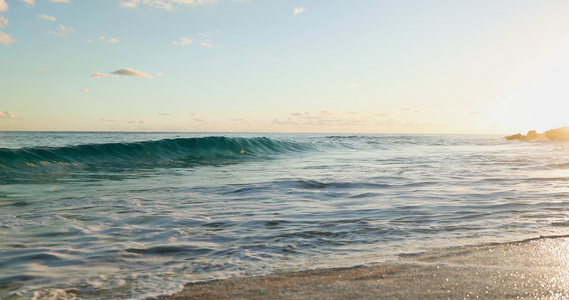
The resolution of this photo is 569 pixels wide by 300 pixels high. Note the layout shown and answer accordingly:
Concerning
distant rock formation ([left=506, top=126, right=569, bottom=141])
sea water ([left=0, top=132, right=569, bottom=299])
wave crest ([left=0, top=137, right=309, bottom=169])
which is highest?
distant rock formation ([left=506, top=126, right=569, bottom=141])

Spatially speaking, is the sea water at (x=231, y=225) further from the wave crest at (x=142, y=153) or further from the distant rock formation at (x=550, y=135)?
the distant rock formation at (x=550, y=135)

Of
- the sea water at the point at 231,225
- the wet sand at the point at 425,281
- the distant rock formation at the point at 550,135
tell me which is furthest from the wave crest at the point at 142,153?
the distant rock formation at the point at 550,135

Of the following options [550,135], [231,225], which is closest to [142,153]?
[231,225]

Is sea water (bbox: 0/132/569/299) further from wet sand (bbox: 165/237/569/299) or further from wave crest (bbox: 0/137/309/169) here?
wave crest (bbox: 0/137/309/169)

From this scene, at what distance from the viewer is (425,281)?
8.14 ft

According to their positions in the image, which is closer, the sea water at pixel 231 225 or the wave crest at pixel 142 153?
the sea water at pixel 231 225

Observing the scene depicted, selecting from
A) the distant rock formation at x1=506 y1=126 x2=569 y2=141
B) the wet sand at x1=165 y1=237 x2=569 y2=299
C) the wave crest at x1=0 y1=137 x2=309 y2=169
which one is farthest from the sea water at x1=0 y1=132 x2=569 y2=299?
the distant rock formation at x1=506 y1=126 x2=569 y2=141

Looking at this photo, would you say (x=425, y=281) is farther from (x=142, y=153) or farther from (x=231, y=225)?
(x=142, y=153)

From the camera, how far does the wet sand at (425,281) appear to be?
89.4 inches

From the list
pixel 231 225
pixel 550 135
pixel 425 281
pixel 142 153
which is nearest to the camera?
pixel 425 281

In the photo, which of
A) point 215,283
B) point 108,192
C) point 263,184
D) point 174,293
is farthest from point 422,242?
point 108,192

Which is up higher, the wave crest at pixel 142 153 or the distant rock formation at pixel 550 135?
the distant rock formation at pixel 550 135

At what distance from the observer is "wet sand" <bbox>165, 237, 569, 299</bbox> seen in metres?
2.27

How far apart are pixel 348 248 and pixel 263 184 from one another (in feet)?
15.9
